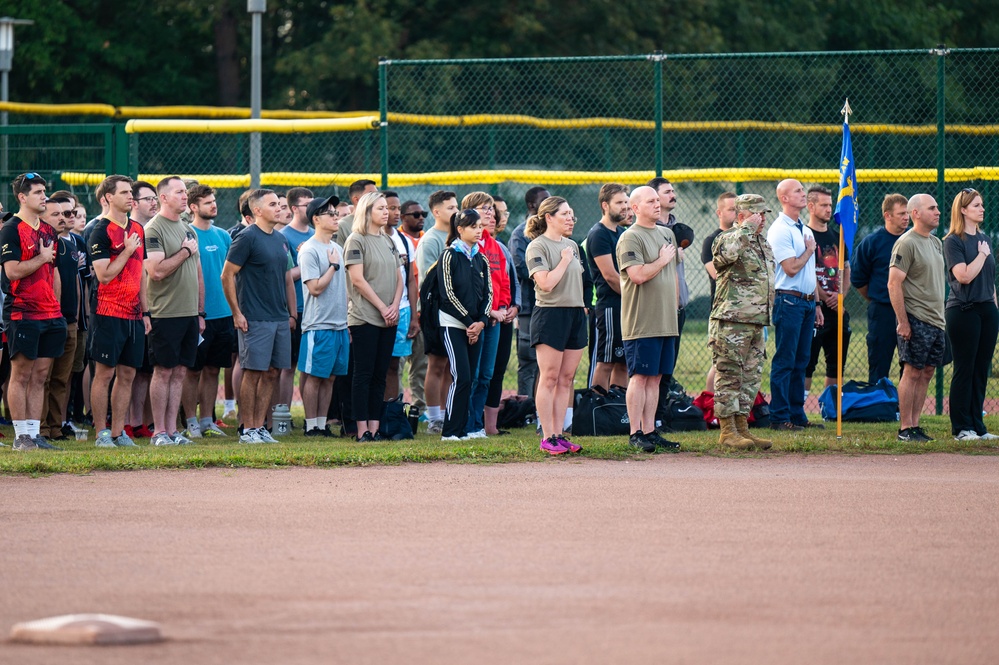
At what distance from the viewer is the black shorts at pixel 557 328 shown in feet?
35.6

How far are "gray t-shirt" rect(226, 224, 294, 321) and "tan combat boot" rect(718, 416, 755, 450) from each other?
372 cm

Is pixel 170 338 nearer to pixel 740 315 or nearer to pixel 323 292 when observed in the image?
pixel 323 292

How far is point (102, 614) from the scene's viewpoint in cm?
591

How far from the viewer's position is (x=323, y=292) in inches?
466

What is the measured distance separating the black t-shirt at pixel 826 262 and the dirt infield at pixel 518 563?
9.74ft

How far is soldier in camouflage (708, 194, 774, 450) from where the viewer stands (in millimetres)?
10867

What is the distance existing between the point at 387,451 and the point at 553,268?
1887 millimetres

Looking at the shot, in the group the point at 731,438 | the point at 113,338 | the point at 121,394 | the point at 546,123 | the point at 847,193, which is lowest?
the point at 731,438

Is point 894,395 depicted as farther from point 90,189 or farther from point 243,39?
point 243,39

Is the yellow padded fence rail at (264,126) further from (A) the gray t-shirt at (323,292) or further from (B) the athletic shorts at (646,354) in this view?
(B) the athletic shorts at (646,354)

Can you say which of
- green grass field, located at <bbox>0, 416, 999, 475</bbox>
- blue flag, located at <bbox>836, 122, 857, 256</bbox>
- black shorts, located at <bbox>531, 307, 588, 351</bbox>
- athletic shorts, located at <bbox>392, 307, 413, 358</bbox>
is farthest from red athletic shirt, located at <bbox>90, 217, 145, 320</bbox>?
blue flag, located at <bbox>836, 122, 857, 256</bbox>

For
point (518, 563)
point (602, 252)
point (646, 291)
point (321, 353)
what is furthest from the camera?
point (321, 353)

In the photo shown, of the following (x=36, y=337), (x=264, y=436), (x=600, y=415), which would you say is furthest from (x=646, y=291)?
(x=36, y=337)

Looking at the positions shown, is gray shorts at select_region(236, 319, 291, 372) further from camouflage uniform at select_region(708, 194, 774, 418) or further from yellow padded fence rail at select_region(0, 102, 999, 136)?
yellow padded fence rail at select_region(0, 102, 999, 136)
